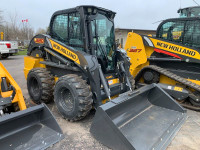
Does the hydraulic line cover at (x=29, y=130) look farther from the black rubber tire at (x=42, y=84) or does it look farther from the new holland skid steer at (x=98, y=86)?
the black rubber tire at (x=42, y=84)

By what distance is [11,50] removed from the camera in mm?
13664

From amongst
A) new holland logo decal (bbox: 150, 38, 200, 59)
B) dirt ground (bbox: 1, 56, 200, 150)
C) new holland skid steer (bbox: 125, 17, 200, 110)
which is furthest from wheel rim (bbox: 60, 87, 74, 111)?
new holland logo decal (bbox: 150, 38, 200, 59)

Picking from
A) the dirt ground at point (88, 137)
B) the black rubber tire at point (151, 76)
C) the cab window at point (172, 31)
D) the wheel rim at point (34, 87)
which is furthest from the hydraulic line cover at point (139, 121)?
the wheel rim at point (34, 87)

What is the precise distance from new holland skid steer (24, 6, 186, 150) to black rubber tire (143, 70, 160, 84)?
0.97 meters

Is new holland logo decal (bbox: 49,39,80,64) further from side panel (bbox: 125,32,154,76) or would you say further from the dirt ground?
side panel (bbox: 125,32,154,76)

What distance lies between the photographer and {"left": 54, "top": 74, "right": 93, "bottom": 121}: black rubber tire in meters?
3.11

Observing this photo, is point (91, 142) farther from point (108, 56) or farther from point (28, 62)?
point (28, 62)

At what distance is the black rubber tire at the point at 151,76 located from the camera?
483 cm

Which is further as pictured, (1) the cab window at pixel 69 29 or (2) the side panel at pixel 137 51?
(2) the side panel at pixel 137 51

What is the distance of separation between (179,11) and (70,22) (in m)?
4.30

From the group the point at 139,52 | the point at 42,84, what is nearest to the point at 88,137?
the point at 42,84

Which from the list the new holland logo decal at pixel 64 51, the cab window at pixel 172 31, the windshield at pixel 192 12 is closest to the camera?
the new holland logo decal at pixel 64 51

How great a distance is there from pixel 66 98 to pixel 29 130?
1033 mm

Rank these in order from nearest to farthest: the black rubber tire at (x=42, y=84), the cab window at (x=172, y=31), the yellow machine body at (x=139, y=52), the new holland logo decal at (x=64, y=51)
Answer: the new holland logo decal at (x=64, y=51), the black rubber tire at (x=42, y=84), the cab window at (x=172, y=31), the yellow machine body at (x=139, y=52)
